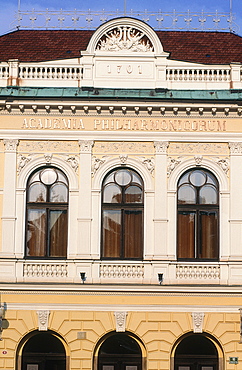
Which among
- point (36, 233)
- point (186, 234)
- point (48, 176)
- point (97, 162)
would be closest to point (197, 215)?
point (186, 234)

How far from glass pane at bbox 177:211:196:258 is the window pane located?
344 mm

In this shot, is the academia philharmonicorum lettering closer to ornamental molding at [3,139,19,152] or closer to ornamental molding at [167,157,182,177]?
ornamental molding at [3,139,19,152]

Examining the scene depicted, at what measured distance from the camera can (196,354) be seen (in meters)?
25.2

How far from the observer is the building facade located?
24.9 meters

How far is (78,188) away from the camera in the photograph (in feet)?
84.7

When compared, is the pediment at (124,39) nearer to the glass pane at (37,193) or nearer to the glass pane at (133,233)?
the glass pane at (37,193)

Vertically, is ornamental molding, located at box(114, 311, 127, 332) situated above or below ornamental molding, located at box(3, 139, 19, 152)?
below

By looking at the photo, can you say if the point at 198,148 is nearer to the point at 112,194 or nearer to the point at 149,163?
the point at 149,163

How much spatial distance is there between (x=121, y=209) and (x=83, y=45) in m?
9.22

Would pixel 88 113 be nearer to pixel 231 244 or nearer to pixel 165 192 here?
pixel 165 192

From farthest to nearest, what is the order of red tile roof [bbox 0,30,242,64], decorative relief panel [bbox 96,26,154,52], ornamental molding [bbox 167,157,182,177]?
1. red tile roof [bbox 0,30,242,64]
2. decorative relief panel [bbox 96,26,154,52]
3. ornamental molding [bbox 167,157,182,177]

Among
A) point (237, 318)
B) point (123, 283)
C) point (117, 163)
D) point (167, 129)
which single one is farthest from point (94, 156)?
point (237, 318)

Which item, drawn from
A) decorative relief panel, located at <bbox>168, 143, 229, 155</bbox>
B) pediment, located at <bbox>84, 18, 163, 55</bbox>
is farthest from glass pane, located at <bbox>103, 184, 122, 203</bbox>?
pediment, located at <bbox>84, 18, 163, 55</bbox>

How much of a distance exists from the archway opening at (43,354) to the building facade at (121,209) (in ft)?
0.16
